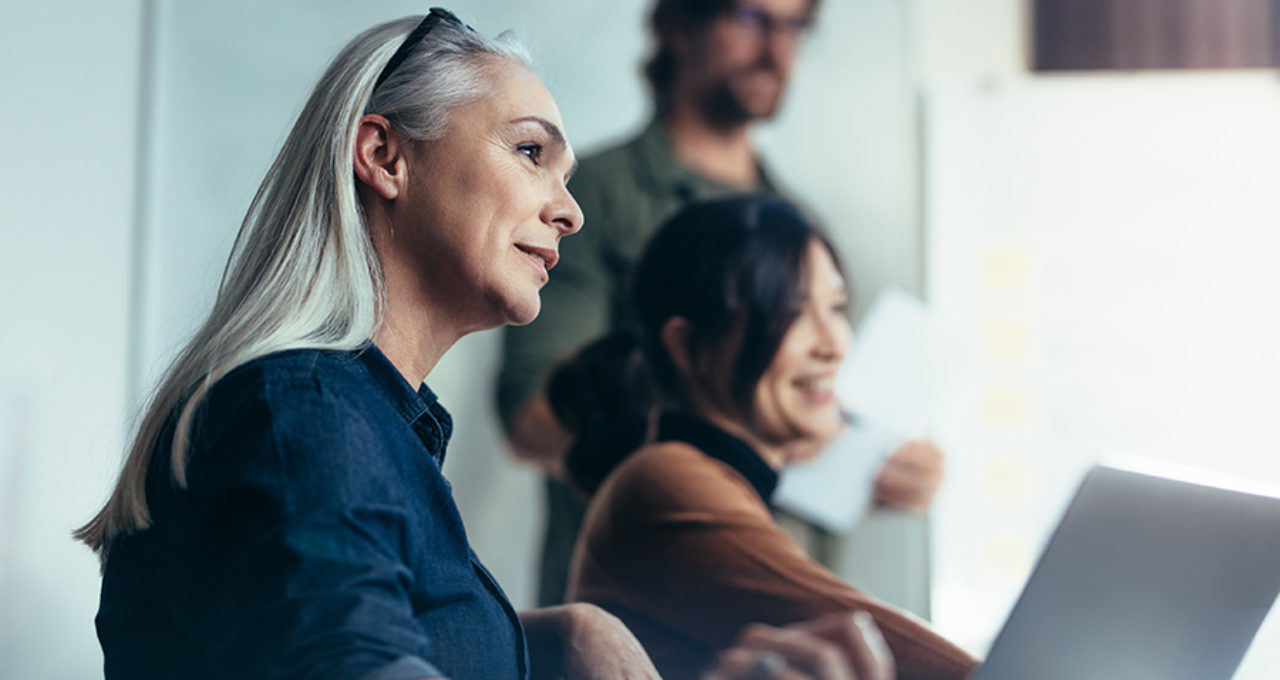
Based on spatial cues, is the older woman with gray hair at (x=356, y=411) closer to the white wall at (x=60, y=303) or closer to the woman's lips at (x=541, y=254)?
the woman's lips at (x=541, y=254)

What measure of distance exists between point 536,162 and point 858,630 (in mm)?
504

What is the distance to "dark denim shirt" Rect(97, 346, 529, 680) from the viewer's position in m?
0.53

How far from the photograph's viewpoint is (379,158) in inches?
32.2

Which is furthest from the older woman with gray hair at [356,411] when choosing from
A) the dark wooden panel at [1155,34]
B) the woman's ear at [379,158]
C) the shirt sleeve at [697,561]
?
the dark wooden panel at [1155,34]

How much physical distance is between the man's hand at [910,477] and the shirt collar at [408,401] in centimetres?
130

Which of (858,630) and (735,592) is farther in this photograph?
(735,592)

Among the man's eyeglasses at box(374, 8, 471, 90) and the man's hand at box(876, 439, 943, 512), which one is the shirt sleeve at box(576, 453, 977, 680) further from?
the man's eyeglasses at box(374, 8, 471, 90)

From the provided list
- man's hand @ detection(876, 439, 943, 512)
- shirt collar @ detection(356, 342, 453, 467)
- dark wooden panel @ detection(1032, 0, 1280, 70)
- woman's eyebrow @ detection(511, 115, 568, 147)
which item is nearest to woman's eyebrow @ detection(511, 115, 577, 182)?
woman's eyebrow @ detection(511, 115, 568, 147)

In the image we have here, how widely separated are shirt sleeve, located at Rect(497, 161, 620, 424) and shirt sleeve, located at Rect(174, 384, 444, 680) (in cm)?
123

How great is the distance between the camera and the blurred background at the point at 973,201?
1814mm

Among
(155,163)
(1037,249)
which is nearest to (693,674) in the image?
(1037,249)

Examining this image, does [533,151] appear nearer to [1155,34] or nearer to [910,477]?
[910,477]

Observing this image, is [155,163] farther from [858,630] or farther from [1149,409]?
[1149,409]

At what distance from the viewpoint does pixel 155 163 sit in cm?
179
